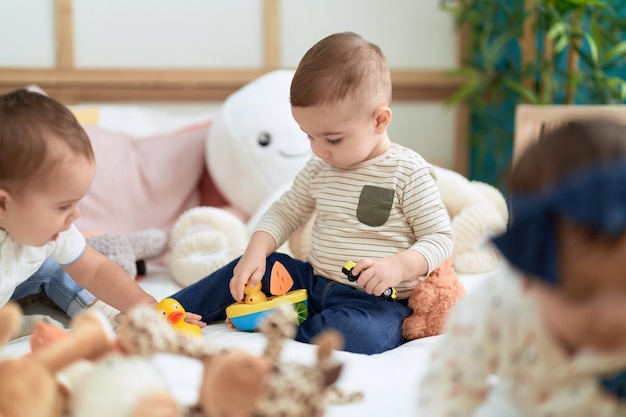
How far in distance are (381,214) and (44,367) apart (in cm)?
63

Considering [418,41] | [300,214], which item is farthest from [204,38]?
[300,214]

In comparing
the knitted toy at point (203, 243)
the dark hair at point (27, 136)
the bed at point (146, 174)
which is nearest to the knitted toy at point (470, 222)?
the bed at point (146, 174)

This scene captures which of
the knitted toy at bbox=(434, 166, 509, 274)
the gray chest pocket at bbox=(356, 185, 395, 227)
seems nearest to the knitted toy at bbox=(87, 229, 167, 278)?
the gray chest pocket at bbox=(356, 185, 395, 227)

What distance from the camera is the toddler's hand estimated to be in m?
1.06

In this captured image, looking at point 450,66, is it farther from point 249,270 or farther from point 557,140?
point 557,140

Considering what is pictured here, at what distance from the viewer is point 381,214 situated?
1178mm

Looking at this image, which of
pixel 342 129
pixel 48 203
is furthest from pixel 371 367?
pixel 48 203

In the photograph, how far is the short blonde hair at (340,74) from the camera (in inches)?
44.0

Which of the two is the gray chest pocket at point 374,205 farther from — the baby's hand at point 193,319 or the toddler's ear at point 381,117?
the baby's hand at point 193,319

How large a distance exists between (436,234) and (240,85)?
59.6 inches

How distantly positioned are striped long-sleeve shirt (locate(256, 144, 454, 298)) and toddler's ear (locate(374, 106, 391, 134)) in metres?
0.05

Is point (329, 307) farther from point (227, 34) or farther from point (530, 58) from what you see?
point (530, 58)

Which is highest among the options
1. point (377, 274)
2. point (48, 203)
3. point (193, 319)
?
point (48, 203)

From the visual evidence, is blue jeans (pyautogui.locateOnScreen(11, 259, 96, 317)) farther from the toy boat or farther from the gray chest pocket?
the gray chest pocket
